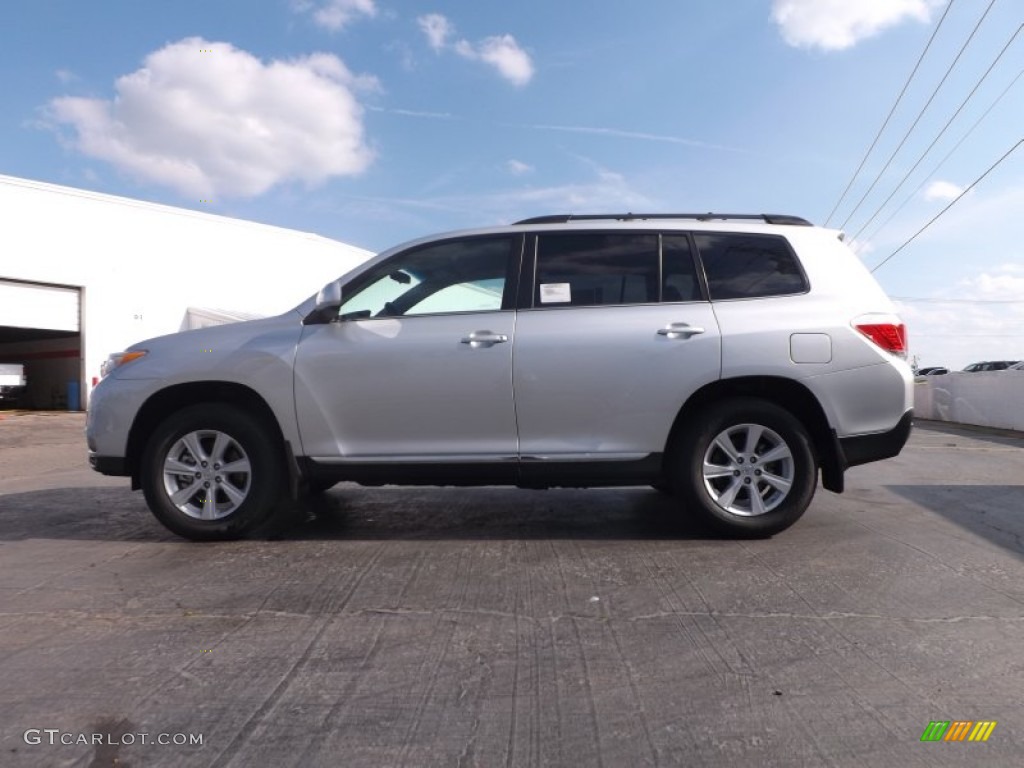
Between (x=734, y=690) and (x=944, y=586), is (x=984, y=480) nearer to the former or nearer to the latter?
(x=944, y=586)

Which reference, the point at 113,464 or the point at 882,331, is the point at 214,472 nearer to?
the point at 113,464

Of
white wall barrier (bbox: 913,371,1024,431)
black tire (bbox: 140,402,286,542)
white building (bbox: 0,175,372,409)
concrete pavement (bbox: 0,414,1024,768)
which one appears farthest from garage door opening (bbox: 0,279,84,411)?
white wall barrier (bbox: 913,371,1024,431)

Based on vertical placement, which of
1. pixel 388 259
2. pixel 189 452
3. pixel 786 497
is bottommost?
pixel 786 497

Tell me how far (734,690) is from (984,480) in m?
6.04

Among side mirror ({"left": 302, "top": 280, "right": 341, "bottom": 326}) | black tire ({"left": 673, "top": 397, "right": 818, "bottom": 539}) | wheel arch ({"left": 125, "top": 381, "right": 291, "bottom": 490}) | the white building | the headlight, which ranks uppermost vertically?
the white building

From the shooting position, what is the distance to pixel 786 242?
192 inches

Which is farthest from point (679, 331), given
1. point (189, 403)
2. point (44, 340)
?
point (44, 340)

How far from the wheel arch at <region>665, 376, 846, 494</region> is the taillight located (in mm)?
526

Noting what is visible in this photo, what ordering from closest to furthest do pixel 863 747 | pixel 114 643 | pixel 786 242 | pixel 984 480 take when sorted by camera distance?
1. pixel 863 747
2. pixel 114 643
3. pixel 786 242
4. pixel 984 480

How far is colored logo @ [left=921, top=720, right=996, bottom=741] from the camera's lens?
7.84ft

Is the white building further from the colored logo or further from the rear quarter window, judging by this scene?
the colored logo

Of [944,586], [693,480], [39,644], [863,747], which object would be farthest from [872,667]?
[39,644]

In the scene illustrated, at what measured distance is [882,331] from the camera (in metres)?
4.62

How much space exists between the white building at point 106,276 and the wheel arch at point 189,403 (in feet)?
Answer: 54.1
